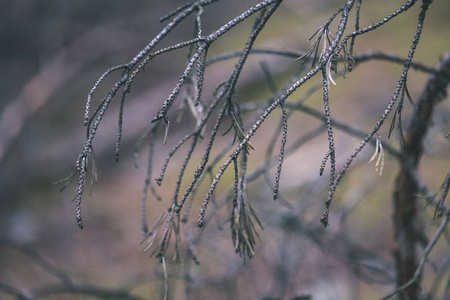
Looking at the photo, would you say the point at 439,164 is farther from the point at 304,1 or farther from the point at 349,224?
the point at 304,1

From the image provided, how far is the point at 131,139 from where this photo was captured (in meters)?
5.09

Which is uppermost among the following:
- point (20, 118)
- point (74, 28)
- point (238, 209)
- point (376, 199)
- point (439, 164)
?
point (74, 28)

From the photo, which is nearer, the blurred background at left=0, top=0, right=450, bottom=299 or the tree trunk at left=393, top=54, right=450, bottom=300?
the tree trunk at left=393, top=54, right=450, bottom=300

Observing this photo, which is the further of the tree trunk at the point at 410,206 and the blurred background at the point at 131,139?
the blurred background at the point at 131,139

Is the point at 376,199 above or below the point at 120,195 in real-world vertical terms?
below

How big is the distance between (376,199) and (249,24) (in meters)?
3.55

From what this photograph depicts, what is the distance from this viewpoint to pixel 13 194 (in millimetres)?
4547

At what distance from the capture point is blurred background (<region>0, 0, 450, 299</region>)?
2975mm

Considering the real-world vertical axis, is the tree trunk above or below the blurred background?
below

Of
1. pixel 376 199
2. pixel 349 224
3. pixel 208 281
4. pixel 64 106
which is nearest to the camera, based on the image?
pixel 208 281

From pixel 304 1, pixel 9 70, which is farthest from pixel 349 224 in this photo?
pixel 9 70

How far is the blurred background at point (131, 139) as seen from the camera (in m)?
2.97

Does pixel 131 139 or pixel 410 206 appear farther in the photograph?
pixel 131 139

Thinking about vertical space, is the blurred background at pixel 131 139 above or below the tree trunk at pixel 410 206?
above
